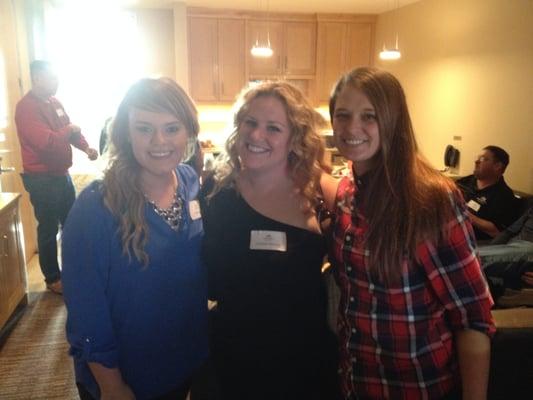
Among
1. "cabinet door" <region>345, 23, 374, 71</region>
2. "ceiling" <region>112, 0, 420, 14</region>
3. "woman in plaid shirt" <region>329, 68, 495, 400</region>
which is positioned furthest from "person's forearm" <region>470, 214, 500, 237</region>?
"cabinet door" <region>345, 23, 374, 71</region>

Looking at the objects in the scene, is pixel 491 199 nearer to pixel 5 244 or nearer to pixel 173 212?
pixel 173 212

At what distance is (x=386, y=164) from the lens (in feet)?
3.35

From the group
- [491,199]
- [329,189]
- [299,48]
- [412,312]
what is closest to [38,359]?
[329,189]

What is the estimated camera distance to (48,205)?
323cm

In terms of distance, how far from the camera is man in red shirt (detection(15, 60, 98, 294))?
3.07m

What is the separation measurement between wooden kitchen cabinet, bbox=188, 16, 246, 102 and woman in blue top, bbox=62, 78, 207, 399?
529 cm

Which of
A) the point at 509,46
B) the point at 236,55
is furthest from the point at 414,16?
the point at 236,55

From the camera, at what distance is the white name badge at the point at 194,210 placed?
121cm

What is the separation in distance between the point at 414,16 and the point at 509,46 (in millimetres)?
1813

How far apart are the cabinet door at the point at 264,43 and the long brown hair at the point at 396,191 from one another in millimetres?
5511

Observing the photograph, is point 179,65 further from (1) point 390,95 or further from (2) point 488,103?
(1) point 390,95

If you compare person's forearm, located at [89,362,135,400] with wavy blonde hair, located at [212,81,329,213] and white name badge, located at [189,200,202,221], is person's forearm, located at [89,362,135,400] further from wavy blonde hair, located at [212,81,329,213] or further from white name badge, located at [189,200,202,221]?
wavy blonde hair, located at [212,81,329,213]

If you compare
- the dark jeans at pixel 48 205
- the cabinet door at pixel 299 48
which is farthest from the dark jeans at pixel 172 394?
the cabinet door at pixel 299 48

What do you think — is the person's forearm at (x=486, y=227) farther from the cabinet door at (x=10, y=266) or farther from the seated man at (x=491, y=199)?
the cabinet door at (x=10, y=266)
